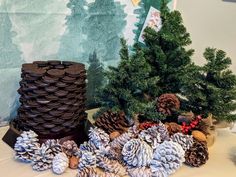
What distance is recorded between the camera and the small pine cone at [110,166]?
2.26 feet

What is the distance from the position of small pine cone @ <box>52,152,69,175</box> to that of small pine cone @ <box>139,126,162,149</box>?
19 cm

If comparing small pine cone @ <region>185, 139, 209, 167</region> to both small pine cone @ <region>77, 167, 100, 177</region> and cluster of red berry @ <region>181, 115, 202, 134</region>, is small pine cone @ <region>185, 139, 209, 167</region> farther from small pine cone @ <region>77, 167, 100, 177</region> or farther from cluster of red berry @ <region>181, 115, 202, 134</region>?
small pine cone @ <region>77, 167, 100, 177</region>

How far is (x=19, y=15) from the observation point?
851 mm

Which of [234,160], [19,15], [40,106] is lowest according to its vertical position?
[234,160]

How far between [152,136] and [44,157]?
0.87ft

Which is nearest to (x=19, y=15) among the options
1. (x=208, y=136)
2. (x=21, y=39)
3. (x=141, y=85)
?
(x=21, y=39)

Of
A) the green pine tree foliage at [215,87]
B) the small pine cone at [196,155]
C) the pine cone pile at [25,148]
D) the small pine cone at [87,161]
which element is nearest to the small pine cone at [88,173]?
the small pine cone at [87,161]

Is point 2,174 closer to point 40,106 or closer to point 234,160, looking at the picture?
point 40,106

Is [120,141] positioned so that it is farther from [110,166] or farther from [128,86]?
[128,86]

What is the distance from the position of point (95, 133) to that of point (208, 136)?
335 mm

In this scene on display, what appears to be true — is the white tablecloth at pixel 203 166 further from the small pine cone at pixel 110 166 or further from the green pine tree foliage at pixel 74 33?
the green pine tree foliage at pixel 74 33

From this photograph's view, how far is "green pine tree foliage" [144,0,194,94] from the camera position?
0.93 meters

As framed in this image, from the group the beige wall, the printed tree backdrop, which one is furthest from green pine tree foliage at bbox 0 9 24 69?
the beige wall

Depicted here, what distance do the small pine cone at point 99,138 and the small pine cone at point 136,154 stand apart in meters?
0.06
